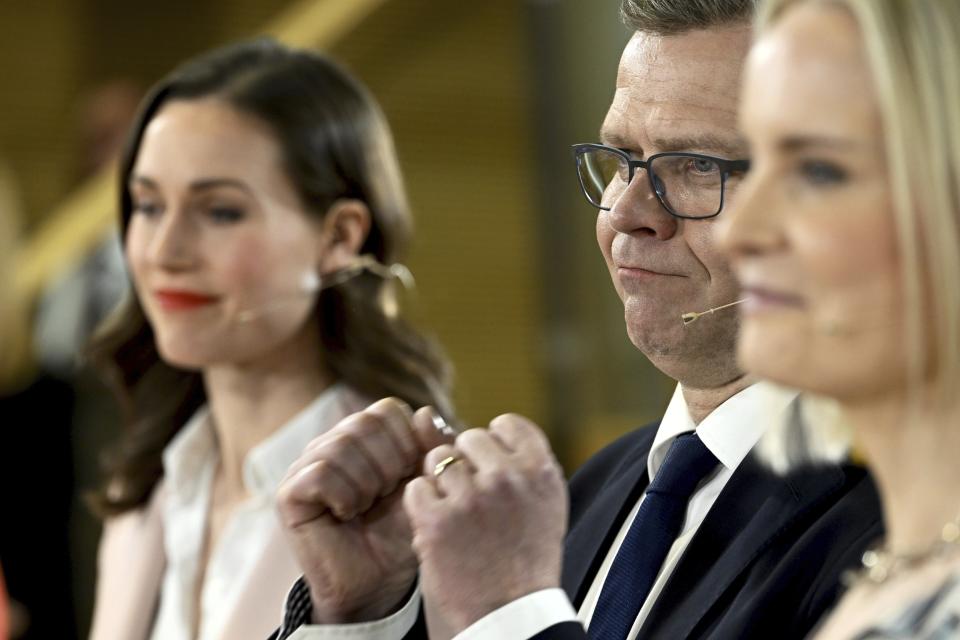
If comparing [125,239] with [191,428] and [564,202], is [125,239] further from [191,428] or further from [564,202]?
[564,202]

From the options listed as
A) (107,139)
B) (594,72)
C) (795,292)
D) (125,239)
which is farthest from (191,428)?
(594,72)

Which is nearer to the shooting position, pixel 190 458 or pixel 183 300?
pixel 183 300

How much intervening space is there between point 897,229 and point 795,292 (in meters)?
0.07

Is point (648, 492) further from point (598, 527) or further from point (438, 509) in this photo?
point (438, 509)

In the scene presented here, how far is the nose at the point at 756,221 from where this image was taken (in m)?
0.89

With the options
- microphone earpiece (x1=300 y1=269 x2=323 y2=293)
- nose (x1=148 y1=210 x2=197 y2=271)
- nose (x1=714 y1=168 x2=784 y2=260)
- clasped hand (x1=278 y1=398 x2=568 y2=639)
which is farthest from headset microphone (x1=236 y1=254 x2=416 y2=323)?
nose (x1=714 y1=168 x2=784 y2=260)

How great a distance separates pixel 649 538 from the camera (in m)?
1.43

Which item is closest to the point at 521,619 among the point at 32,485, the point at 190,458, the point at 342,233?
the point at 342,233

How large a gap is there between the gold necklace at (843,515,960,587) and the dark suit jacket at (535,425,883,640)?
33 cm

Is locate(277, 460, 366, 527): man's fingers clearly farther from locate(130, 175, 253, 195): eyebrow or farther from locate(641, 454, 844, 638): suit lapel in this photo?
locate(130, 175, 253, 195): eyebrow

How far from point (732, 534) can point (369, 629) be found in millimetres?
413

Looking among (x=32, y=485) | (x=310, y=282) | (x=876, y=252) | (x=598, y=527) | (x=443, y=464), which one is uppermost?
(x=876, y=252)

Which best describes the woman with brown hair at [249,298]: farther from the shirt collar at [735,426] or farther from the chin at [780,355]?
the chin at [780,355]

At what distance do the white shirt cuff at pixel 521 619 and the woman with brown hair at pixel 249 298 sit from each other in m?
0.97
